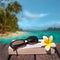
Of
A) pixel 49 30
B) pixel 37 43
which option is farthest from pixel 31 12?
pixel 37 43

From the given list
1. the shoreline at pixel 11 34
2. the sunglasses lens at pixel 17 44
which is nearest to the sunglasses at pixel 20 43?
the sunglasses lens at pixel 17 44

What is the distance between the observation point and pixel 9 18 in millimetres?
1320

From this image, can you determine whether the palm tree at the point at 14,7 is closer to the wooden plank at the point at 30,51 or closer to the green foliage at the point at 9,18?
the green foliage at the point at 9,18

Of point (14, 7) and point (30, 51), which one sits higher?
point (14, 7)

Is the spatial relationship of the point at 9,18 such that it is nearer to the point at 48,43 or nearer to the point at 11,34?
the point at 11,34

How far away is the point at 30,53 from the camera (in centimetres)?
72

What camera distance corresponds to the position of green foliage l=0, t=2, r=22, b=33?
1312 millimetres

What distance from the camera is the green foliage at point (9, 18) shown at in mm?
1312

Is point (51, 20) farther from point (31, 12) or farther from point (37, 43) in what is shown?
point (37, 43)

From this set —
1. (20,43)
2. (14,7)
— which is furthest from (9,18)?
(20,43)

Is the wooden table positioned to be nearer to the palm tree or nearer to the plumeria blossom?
the plumeria blossom

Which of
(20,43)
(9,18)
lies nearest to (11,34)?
(9,18)

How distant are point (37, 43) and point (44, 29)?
0.54 meters

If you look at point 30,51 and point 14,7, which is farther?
point 14,7
